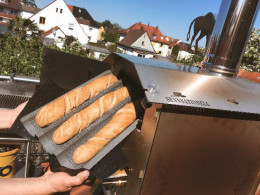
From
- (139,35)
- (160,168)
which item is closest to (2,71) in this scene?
(160,168)

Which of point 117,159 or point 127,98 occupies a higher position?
point 127,98

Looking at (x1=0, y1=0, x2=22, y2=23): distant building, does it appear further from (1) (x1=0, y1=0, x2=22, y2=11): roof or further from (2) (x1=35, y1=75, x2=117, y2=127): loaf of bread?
(2) (x1=35, y1=75, x2=117, y2=127): loaf of bread

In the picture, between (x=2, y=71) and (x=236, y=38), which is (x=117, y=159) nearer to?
(x=236, y=38)

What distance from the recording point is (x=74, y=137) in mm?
1675

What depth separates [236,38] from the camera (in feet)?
5.00

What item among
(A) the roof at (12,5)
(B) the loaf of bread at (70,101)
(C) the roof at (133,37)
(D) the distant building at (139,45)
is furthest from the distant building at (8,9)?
(B) the loaf of bread at (70,101)

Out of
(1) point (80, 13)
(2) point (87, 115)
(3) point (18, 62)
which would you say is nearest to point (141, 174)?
(2) point (87, 115)

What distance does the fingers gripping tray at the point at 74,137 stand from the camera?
4.80ft

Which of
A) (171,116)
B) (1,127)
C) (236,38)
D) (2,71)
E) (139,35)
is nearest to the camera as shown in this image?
(171,116)

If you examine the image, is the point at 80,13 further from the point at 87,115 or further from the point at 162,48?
the point at 87,115

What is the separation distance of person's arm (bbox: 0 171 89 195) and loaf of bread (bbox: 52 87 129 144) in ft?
0.94

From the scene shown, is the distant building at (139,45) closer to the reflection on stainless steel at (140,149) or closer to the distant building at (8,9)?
the distant building at (8,9)

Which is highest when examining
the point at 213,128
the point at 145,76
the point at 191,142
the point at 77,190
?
the point at 145,76

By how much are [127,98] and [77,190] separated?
1046mm
